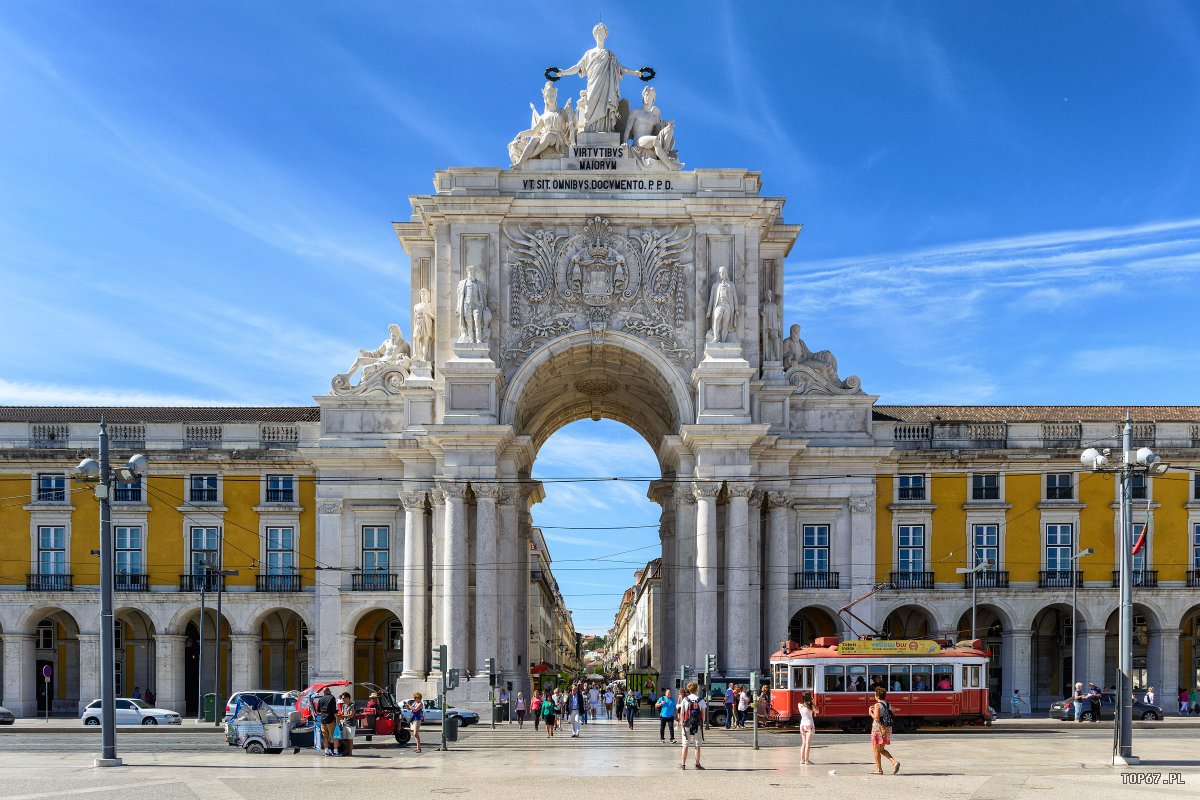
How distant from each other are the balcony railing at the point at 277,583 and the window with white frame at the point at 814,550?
21504mm

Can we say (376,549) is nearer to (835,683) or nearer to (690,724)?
(835,683)

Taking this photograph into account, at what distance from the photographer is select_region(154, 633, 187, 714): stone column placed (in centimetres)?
5903

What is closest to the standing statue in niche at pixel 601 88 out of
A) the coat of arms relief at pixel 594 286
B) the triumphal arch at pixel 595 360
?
the triumphal arch at pixel 595 360

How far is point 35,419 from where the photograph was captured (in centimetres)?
6241

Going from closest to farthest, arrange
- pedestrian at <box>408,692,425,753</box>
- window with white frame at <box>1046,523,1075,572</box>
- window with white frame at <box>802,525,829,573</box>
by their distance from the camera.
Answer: pedestrian at <box>408,692,425,753</box>
window with white frame at <box>802,525,829,573</box>
window with white frame at <box>1046,523,1075,572</box>

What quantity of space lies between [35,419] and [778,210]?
34.1 m

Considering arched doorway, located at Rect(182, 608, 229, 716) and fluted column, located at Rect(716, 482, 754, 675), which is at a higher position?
fluted column, located at Rect(716, 482, 754, 675)

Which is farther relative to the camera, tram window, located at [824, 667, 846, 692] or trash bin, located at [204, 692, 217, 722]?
trash bin, located at [204, 692, 217, 722]

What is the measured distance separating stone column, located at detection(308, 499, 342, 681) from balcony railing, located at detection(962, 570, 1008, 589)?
26.5 meters

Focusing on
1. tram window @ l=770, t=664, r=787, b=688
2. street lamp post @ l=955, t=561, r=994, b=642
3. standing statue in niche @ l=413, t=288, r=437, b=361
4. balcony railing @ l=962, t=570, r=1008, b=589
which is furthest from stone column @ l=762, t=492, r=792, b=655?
standing statue in niche @ l=413, t=288, r=437, b=361

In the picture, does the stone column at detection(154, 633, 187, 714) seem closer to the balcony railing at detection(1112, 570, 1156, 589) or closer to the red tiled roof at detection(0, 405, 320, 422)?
the red tiled roof at detection(0, 405, 320, 422)

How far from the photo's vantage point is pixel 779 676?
156ft

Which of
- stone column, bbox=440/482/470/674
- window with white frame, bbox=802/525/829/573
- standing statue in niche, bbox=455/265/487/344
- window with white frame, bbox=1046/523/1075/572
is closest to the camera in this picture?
stone column, bbox=440/482/470/674

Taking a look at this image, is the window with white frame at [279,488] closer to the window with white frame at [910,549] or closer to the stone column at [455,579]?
the stone column at [455,579]
